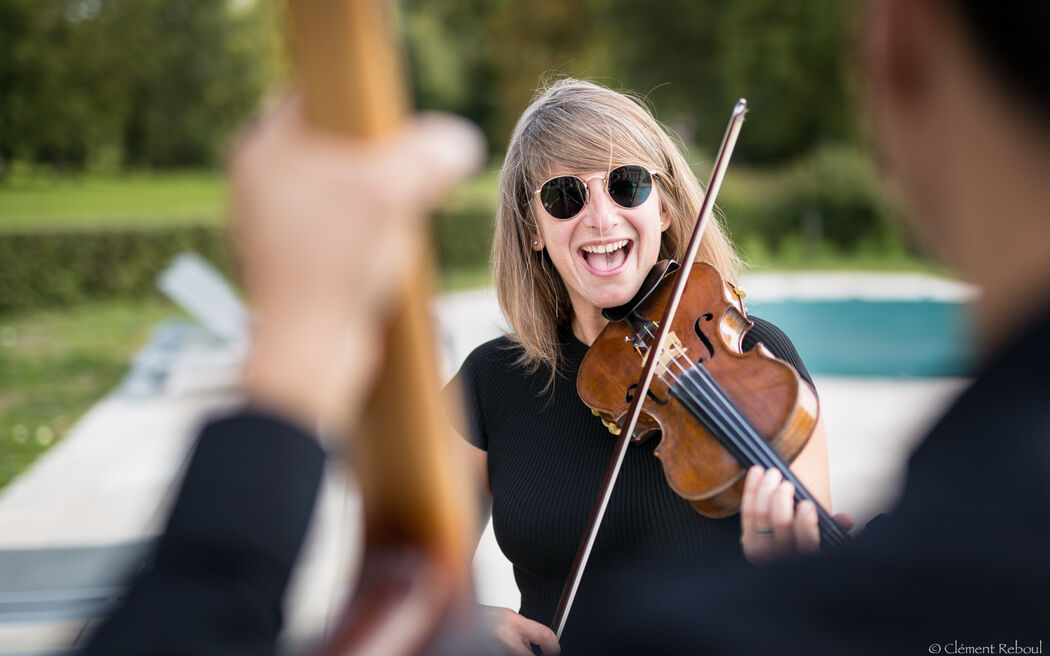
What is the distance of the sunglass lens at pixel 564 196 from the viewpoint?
1.72 m

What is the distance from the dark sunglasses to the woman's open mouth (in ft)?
0.23

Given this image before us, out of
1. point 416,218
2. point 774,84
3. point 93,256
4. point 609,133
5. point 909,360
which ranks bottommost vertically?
point 909,360

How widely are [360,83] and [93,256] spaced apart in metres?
13.0

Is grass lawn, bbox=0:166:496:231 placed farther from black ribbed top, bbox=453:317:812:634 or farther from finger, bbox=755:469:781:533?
finger, bbox=755:469:781:533

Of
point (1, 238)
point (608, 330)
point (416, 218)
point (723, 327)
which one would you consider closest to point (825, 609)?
point (416, 218)

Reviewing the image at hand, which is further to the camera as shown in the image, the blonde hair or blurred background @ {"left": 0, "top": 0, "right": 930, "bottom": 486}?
blurred background @ {"left": 0, "top": 0, "right": 930, "bottom": 486}

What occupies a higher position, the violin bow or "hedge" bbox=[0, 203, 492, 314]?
"hedge" bbox=[0, 203, 492, 314]

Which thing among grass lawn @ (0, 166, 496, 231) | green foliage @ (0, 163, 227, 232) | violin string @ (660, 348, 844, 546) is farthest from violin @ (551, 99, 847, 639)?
green foliage @ (0, 163, 227, 232)

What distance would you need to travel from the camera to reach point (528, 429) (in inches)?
67.6

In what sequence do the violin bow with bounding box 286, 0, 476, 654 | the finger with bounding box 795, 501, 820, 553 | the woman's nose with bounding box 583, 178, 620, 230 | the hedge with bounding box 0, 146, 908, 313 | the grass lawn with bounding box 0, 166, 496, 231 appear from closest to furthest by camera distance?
1. the violin bow with bounding box 286, 0, 476, 654
2. the finger with bounding box 795, 501, 820, 553
3. the woman's nose with bounding box 583, 178, 620, 230
4. the hedge with bounding box 0, 146, 908, 313
5. the grass lawn with bounding box 0, 166, 496, 231

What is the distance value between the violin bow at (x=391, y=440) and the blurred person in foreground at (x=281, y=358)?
17 mm

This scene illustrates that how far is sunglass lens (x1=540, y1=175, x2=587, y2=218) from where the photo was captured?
1.72 meters

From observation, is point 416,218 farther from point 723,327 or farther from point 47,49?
point 47,49

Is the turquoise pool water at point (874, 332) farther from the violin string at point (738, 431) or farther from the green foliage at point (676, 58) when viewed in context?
the green foliage at point (676, 58)
